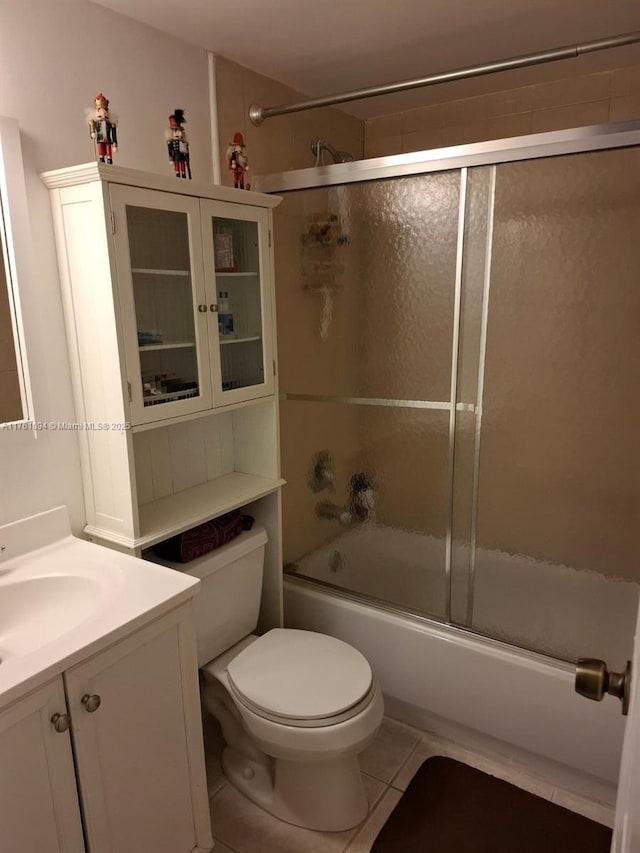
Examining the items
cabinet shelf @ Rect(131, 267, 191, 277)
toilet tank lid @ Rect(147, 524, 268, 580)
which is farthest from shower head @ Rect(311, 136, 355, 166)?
toilet tank lid @ Rect(147, 524, 268, 580)

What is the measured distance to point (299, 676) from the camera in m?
1.68

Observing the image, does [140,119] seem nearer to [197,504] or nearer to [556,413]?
[197,504]

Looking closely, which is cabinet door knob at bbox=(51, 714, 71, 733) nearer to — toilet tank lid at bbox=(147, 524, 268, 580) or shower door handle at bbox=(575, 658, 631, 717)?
toilet tank lid at bbox=(147, 524, 268, 580)

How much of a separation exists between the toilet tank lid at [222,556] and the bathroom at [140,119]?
29cm

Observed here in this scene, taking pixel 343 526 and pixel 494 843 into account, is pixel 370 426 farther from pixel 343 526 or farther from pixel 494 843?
pixel 494 843

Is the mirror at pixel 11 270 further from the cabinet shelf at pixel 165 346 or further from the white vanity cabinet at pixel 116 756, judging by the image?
the white vanity cabinet at pixel 116 756

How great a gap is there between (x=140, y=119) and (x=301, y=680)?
5.36 feet

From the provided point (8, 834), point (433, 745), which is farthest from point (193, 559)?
point (433, 745)

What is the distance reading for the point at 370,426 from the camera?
7.25 feet

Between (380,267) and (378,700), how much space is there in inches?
54.7

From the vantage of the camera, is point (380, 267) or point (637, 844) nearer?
point (637, 844)

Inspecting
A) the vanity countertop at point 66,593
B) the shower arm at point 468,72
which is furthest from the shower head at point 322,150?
the vanity countertop at point 66,593

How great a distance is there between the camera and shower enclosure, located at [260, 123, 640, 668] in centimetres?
188

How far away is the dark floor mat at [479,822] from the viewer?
159 cm
